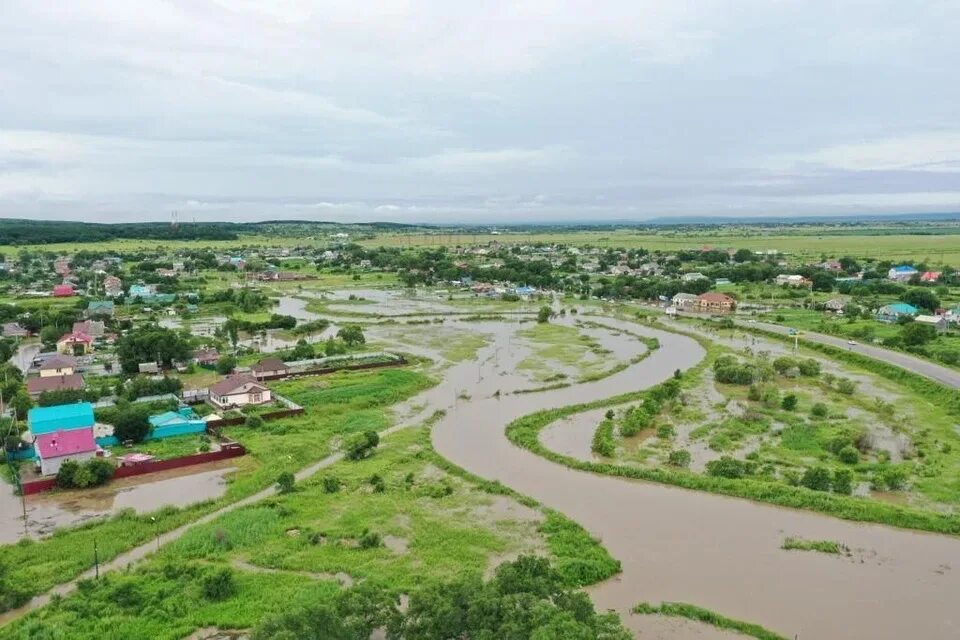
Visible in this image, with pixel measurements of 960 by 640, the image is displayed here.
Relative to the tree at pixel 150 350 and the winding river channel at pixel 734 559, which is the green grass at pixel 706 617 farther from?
the tree at pixel 150 350

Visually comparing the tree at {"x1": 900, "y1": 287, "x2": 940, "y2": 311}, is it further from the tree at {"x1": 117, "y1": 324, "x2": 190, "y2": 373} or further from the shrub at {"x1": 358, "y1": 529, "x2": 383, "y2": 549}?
the tree at {"x1": 117, "y1": 324, "x2": 190, "y2": 373}

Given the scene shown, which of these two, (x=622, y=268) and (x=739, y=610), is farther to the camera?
(x=622, y=268)

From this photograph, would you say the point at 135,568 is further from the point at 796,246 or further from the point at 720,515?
the point at 796,246

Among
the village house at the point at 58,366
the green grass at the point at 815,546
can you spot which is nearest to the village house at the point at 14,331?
the village house at the point at 58,366

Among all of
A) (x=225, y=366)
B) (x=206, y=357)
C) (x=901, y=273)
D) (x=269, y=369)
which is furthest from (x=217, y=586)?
(x=901, y=273)

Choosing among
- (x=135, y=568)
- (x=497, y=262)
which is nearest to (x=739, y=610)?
(x=135, y=568)

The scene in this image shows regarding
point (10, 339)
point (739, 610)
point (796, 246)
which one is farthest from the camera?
point (796, 246)
